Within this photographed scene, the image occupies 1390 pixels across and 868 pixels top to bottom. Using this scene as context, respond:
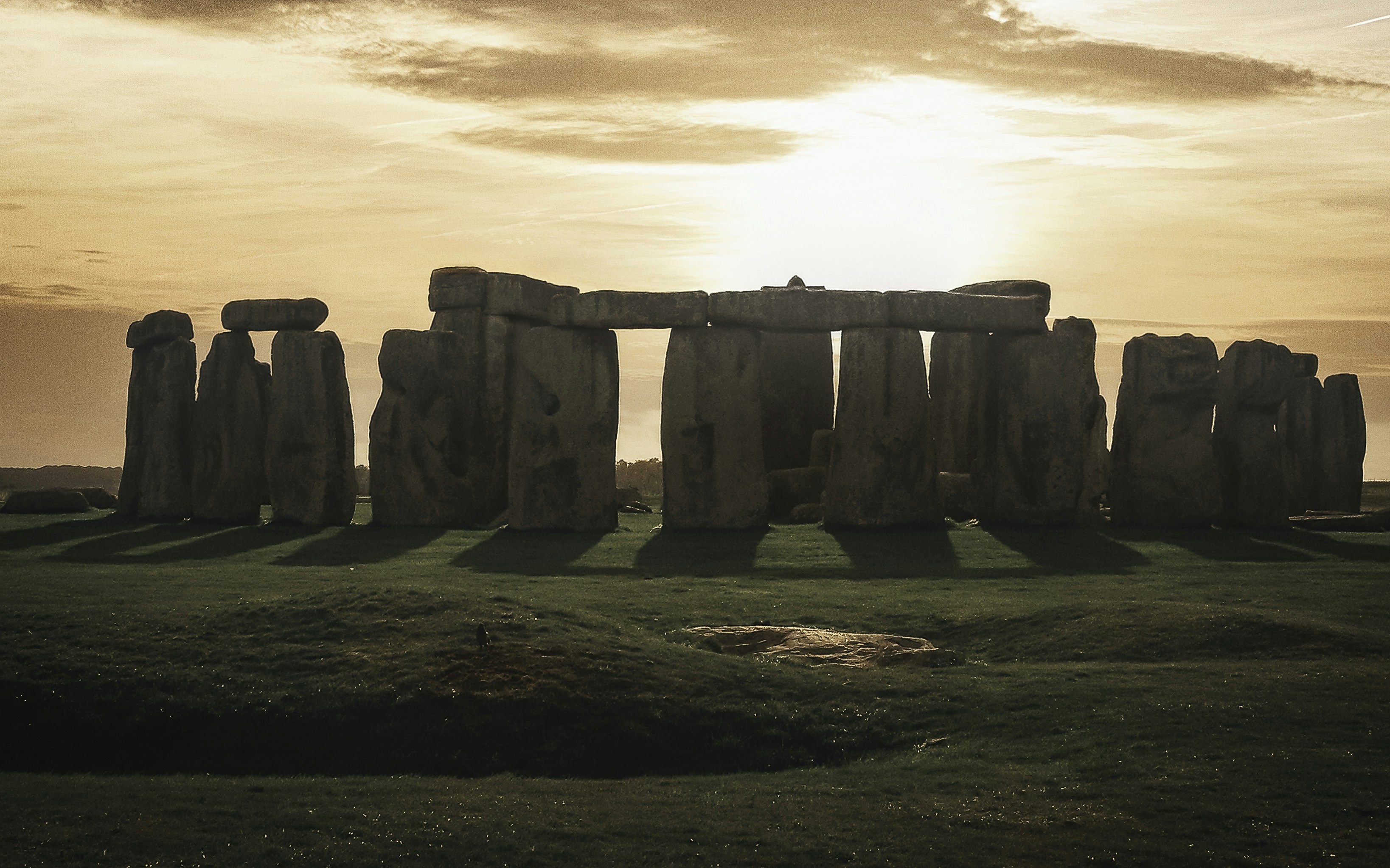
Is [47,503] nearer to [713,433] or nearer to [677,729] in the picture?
[713,433]

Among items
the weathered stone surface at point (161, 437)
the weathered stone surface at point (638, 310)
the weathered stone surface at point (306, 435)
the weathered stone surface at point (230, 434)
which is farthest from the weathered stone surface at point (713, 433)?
the weathered stone surface at point (161, 437)

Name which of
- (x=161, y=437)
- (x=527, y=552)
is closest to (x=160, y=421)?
(x=161, y=437)

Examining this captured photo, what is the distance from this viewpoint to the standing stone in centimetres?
2900

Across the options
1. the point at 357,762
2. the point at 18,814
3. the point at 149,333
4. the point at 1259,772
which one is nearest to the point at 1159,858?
the point at 1259,772

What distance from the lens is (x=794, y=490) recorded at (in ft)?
83.9

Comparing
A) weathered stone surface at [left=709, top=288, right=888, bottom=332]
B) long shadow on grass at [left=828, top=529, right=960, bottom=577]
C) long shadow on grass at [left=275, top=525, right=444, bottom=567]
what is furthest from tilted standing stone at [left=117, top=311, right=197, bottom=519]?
long shadow on grass at [left=828, top=529, right=960, bottom=577]

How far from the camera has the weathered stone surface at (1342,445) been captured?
29.3 m

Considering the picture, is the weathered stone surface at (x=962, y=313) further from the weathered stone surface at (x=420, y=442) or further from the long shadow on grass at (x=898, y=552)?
the weathered stone surface at (x=420, y=442)

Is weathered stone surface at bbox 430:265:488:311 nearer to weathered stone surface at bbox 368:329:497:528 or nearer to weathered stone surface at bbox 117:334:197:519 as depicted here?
weathered stone surface at bbox 368:329:497:528

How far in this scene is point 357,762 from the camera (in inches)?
406

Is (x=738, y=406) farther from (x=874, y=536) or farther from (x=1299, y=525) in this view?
(x=1299, y=525)

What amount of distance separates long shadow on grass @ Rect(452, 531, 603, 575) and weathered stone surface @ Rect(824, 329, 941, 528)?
398cm

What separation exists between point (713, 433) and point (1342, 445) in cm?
1491

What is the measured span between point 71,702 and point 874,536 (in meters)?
12.8
